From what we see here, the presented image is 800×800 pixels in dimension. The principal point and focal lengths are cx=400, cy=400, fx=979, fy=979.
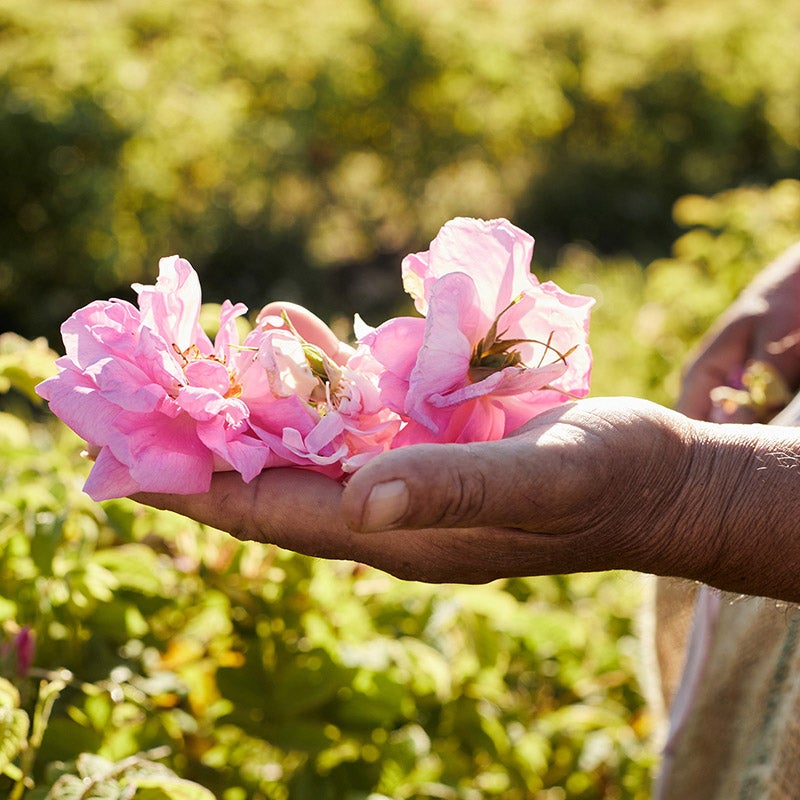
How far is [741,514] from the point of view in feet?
3.59

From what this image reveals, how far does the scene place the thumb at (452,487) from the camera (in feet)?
2.79

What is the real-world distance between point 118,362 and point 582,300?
0.53m

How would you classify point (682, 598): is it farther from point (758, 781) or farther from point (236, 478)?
point (236, 478)

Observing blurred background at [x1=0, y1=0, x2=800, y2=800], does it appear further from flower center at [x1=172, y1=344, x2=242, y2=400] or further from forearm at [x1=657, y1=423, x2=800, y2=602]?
forearm at [x1=657, y1=423, x2=800, y2=602]

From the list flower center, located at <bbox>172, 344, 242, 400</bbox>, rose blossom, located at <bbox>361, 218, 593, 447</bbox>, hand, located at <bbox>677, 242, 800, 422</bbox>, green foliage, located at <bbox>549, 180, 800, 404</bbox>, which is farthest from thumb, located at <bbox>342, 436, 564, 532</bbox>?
green foliage, located at <bbox>549, 180, 800, 404</bbox>

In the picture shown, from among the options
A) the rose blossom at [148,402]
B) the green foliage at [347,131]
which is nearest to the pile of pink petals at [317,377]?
the rose blossom at [148,402]

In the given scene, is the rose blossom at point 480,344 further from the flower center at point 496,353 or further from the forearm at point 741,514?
the forearm at point 741,514

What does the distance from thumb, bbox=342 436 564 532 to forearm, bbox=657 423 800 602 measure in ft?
0.76

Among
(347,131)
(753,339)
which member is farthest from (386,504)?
(347,131)

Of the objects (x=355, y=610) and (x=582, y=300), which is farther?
(x=355, y=610)

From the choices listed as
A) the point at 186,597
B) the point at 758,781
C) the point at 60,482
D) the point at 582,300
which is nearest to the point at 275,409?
the point at 582,300

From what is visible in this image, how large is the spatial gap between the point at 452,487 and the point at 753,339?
1.37 meters

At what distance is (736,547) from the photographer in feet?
3.63

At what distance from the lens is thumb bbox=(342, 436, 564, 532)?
85 cm
